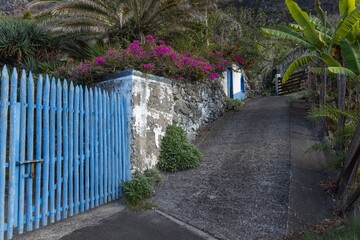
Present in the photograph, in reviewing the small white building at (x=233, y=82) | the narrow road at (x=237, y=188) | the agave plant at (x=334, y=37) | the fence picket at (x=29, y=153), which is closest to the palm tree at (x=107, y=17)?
the small white building at (x=233, y=82)

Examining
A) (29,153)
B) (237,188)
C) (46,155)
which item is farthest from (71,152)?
(237,188)

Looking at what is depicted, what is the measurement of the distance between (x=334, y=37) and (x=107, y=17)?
6640 millimetres

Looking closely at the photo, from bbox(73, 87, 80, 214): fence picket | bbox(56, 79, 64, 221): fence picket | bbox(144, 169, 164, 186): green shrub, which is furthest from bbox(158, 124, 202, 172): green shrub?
bbox(56, 79, 64, 221): fence picket

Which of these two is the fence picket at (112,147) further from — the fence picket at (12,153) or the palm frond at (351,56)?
the palm frond at (351,56)

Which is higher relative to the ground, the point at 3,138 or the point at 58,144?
the point at 3,138

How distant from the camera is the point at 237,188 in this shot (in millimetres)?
4836

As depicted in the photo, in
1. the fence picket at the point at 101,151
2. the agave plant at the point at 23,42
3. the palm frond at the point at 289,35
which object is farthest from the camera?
the agave plant at the point at 23,42

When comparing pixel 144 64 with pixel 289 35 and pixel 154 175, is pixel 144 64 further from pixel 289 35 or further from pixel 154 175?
pixel 289 35

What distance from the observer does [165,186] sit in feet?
17.1

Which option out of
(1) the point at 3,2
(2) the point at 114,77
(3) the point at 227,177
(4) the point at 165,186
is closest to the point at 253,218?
(3) the point at 227,177

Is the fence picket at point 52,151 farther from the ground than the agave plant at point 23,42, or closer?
closer

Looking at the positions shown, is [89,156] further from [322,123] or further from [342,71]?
[322,123]

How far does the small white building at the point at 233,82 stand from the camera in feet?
37.7

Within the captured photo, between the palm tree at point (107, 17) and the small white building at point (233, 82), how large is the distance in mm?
3530
